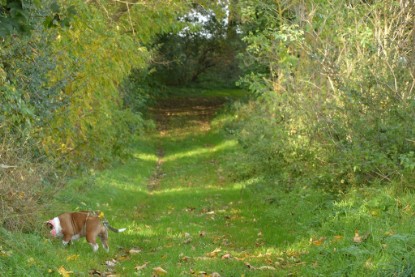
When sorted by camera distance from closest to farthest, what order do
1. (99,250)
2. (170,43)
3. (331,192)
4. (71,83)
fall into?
(99,250), (331,192), (71,83), (170,43)

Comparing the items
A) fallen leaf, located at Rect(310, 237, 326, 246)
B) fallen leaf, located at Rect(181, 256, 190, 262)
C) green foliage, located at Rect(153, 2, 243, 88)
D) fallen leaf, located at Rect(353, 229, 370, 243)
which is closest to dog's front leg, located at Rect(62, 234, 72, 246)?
fallen leaf, located at Rect(181, 256, 190, 262)

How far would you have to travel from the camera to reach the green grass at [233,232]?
360 inches

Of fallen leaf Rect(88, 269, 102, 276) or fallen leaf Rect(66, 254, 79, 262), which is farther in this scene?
fallen leaf Rect(66, 254, 79, 262)

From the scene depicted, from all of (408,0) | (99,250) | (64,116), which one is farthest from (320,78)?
(99,250)

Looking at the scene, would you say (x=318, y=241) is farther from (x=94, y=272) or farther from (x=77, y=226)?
(x=77, y=226)

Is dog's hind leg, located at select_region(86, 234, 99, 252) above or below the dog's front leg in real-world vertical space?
below

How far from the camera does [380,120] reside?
41.3ft

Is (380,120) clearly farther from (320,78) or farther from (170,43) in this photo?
(170,43)

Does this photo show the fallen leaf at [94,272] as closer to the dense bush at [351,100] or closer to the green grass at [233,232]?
the green grass at [233,232]

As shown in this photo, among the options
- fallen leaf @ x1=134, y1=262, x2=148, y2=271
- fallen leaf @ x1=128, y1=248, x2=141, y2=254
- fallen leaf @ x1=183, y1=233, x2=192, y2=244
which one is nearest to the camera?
fallen leaf @ x1=134, y1=262, x2=148, y2=271

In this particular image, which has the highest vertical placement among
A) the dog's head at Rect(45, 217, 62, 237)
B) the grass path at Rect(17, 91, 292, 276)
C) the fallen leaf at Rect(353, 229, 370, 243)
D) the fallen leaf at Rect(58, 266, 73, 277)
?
the dog's head at Rect(45, 217, 62, 237)

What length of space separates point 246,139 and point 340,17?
835 cm

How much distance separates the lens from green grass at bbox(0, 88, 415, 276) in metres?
9.13

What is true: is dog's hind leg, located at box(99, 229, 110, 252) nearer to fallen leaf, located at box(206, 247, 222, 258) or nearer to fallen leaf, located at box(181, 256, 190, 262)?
fallen leaf, located at box(181, 256, 190, 262)
